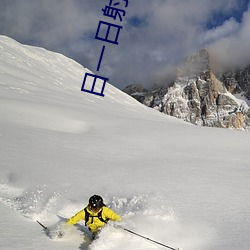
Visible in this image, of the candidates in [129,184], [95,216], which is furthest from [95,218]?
[129,184]

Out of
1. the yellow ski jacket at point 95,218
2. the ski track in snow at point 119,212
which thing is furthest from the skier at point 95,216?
the ski track in snow at point 119,212

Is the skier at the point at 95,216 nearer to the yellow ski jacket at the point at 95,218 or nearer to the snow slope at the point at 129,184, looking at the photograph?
the yellow ski jacket at the point at 95,218

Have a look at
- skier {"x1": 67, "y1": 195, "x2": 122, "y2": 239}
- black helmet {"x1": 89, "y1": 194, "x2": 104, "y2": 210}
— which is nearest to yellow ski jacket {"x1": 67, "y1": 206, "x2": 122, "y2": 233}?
skier {"x1": 67, "y1": 195, "x2": 122, "y2": 239}

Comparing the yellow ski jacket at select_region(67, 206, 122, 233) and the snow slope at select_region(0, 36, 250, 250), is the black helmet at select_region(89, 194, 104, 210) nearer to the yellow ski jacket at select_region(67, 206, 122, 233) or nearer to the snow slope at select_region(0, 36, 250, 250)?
the yellow ski jacket at select_region(67, 206, 122, 233)

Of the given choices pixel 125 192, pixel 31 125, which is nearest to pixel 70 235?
pixel 125 192

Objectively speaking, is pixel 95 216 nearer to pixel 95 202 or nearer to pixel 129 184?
pixel 95 202

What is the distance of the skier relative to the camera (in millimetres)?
5750

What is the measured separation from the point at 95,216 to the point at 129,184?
93.2 inches

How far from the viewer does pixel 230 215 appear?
6074 millimetres

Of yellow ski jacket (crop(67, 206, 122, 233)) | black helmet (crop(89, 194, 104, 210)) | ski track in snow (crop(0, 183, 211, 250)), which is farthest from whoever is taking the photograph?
yellow ski jacket (crop(67, 206, 122, 233))

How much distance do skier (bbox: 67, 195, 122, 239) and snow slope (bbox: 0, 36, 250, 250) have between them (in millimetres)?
208

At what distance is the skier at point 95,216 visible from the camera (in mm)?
5750

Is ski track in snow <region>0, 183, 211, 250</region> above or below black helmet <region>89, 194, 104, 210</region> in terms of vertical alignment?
below

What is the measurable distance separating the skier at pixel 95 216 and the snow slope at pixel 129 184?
21 centimetres
